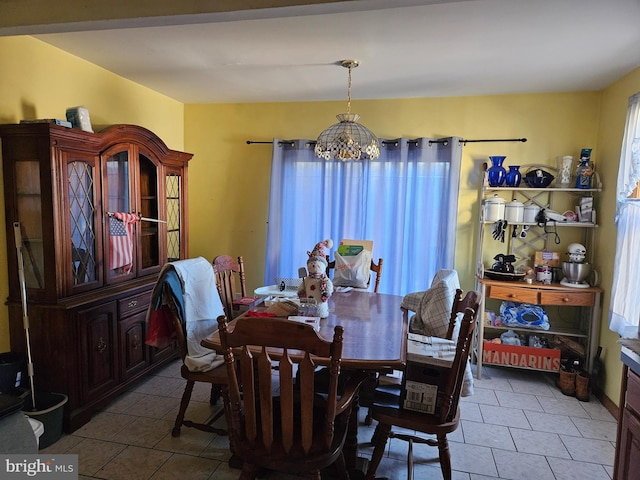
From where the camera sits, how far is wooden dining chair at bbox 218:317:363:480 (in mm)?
1411

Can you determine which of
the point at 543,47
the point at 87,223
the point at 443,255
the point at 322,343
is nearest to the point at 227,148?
the point at 87,223

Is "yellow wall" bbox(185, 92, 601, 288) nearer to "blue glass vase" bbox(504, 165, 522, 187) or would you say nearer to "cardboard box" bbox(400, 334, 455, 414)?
"blue glass vase" bbox(504, 165, 522, 187)

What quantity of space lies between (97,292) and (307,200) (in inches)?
78.9

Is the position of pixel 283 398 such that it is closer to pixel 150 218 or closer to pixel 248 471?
pixel 248 471

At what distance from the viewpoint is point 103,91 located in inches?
121

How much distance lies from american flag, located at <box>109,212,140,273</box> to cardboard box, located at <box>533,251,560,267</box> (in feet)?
10.8

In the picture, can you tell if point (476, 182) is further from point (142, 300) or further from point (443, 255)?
point (142, 300)

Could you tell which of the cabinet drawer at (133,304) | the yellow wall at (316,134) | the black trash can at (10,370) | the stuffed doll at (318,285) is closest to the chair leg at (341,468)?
the stuffed doll at (318,285)

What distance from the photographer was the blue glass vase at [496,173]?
338cm

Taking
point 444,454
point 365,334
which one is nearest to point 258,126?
point 365,334

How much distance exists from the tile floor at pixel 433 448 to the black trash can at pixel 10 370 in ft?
1.40

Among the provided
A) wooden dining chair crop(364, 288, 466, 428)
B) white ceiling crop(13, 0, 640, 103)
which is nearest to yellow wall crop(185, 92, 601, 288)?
white ceiling crop(13, 0, 640, 103)

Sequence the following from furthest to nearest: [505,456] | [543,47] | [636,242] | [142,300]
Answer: [142,300]
[636,242]
[543,47]
[505,456]

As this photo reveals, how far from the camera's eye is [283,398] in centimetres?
148
